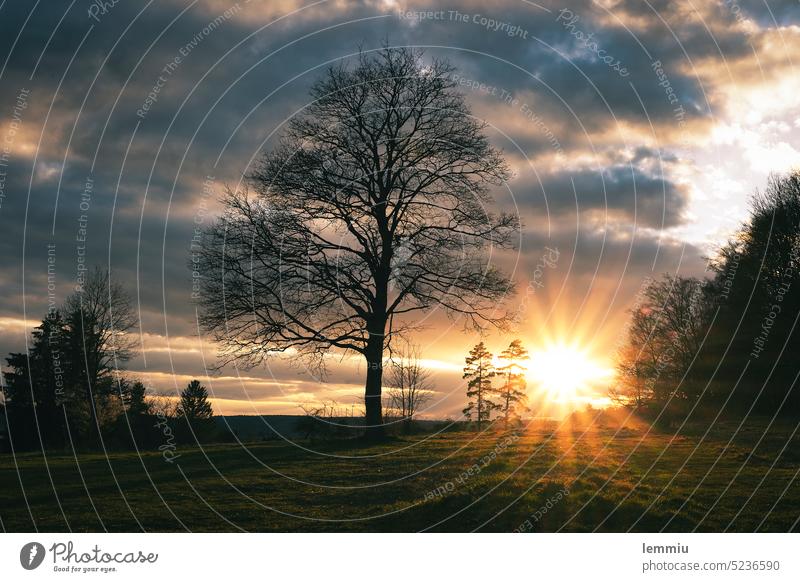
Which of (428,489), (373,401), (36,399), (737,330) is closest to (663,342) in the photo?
(737,330)

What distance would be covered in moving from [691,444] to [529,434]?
19.9 ft

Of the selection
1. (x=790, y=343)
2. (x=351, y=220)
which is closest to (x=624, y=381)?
(x=790, y=343)

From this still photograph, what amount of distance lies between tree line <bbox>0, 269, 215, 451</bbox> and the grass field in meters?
19.5

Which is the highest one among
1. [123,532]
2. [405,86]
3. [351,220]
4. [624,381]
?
[405,86]

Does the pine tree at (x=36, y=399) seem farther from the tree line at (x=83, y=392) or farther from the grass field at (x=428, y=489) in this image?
the grass field at (x=428, y=489)

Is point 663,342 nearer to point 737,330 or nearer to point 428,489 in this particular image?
point 737,330

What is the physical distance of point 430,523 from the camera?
41.9 ft

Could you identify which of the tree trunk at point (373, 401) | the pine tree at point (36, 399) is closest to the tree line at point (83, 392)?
the pine tree at point (36, 399)

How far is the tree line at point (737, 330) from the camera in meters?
32.3

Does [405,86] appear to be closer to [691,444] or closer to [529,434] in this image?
[529,434]

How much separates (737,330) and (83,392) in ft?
129

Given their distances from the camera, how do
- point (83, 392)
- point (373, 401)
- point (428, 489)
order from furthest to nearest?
point (83, 392) → point (373, 401) → point (428, 489)

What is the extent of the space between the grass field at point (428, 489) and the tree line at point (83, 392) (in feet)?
64.1

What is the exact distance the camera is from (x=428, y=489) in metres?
15.6
